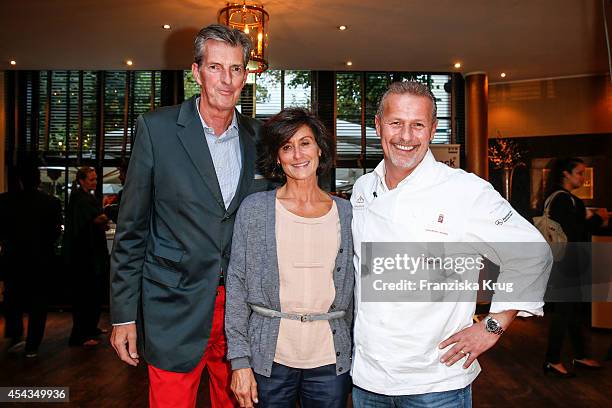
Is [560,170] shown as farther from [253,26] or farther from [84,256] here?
[84,256]

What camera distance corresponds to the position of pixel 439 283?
1480 mm

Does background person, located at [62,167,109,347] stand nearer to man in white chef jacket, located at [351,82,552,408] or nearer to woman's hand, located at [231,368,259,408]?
woman's hand, located at [231,368,259,408]

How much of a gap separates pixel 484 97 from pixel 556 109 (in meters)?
1.38

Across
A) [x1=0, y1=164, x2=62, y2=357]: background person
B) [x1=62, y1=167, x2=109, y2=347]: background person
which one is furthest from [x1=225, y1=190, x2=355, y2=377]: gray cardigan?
[x1=62, y1=167, x2=109, y2=347]: background person

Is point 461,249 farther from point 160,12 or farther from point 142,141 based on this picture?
point 160,12

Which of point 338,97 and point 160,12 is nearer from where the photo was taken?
point 160,12

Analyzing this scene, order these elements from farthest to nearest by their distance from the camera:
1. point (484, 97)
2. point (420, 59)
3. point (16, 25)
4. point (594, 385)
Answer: point (484, 97)
point (420, 59)
point (16, 25)
point (594, 385)

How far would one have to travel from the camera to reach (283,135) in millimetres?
1744

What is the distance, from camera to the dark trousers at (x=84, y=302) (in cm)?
476

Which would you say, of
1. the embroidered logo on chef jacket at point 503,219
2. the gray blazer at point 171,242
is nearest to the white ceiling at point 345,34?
the gray blazer at point 171,242

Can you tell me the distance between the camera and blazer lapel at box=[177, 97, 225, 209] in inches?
68.0

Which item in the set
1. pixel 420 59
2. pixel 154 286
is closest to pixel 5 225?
pixel 154 286

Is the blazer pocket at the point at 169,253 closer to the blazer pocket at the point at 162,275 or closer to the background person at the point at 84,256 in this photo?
the blazer pocket at the point at 162,275

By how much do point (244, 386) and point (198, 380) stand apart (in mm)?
372
